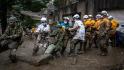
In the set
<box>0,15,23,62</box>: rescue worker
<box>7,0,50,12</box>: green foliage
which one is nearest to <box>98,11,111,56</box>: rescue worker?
<box>0,15,23,62</box>: rescue worker

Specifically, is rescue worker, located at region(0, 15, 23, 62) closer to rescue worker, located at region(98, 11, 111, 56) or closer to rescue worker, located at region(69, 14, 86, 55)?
rescue worker, located at region(69, 14, 86, 55)

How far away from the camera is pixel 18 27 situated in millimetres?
13492

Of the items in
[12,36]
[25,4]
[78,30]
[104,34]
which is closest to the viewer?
[12,36]

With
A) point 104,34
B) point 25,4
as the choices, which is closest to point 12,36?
point 104,34

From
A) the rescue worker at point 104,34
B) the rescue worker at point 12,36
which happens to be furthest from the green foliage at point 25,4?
the rescue worker at point 104,34

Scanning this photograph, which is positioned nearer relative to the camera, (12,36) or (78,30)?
(12,36)

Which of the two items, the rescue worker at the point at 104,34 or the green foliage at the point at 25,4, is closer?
the rescue worker at the point at 104,34

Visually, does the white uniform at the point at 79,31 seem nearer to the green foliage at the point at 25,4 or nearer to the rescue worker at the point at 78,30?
the rescue worker at the point at 78,30

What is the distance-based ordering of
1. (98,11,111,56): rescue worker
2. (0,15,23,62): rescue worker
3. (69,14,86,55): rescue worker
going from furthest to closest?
1. (69,14,86,55): rescue worker
2. (98,11,111,56): rescue worker
3. (0,15,23,62): rescue worker

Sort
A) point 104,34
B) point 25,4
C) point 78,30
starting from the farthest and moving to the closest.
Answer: point 25,4 → point 78,30 → point 104,34

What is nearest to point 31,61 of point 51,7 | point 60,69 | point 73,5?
point 60,69

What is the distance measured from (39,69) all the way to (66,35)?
2554 mm

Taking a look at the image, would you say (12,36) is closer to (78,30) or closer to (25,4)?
(78,30)

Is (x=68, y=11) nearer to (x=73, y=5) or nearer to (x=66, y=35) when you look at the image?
(x=73, y=5)
